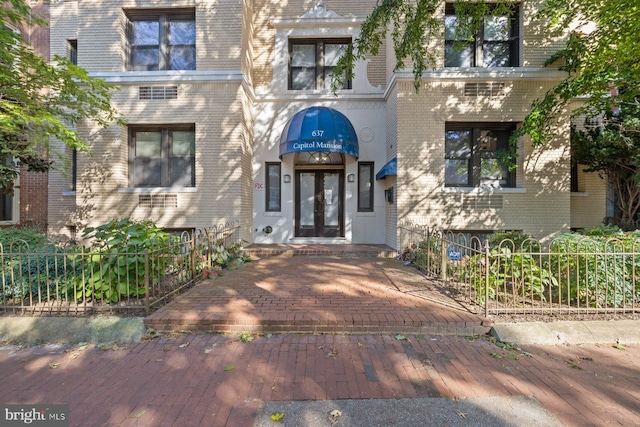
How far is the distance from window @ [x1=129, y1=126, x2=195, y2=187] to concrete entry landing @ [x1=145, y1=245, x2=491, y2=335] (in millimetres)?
4340

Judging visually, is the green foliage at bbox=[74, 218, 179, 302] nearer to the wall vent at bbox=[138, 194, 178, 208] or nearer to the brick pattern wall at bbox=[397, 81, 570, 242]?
the wall vent at bbox=[138, 194, 178, 208]

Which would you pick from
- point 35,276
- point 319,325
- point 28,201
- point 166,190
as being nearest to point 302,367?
point 319,325

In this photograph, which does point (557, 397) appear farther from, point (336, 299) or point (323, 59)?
point (323, 59)

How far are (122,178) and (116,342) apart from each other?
22.5 ft

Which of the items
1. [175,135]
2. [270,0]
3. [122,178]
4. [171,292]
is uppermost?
[270,0]

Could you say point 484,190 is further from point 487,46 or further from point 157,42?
point 157,42

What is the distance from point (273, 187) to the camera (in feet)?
35.8

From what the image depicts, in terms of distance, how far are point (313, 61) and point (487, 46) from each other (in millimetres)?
5755

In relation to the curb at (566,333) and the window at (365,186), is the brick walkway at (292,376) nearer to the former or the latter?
the curb at (566,333)

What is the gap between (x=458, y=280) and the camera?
6.08 m

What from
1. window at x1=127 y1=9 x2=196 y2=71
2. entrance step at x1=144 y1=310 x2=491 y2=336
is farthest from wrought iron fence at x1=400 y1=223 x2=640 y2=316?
window at x1=127 y1=9 x2=196 y2=71

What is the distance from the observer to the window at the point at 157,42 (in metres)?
9.45

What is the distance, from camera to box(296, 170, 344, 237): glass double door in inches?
Answer: 436

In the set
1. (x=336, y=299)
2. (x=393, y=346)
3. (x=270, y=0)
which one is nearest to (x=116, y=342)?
(x=336, y=299)
